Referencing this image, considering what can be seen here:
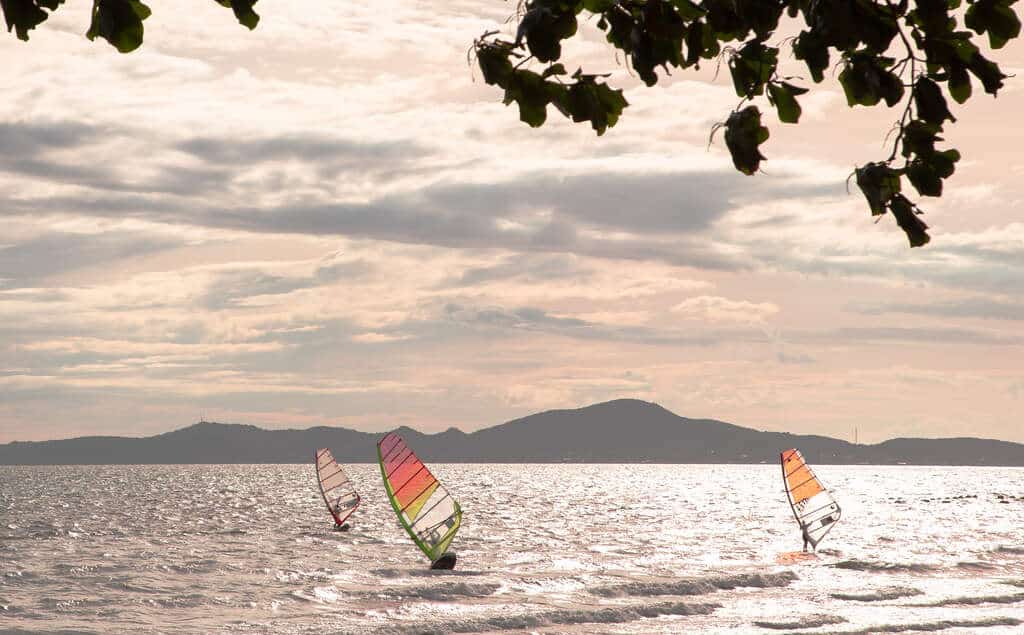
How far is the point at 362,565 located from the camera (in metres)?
35.4

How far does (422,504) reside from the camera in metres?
33.8

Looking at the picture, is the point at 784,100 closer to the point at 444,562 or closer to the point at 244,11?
the point at 244,11

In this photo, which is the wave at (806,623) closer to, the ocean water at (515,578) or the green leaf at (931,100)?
the ocean water at (515,578)

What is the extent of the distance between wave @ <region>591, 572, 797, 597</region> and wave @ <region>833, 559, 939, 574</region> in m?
3.37

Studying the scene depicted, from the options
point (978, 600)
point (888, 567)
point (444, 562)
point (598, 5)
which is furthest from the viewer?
point (888, 567)

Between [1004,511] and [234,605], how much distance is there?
2450 inches

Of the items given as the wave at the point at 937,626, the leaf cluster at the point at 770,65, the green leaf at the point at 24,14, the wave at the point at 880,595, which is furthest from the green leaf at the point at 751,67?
the wave at the point at 880,595

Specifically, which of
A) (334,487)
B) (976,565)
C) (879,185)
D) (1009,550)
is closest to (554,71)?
(879,185)

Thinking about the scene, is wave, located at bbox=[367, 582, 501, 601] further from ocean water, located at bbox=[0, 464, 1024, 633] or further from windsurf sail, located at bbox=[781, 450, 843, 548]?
windsurf sail, located at bbox=[781, 450, 843, 548]

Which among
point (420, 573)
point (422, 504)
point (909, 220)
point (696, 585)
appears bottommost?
point (420, 573)

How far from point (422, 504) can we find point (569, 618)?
34.7ft

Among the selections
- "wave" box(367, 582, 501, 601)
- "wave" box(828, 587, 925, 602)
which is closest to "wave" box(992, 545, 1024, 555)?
"wave" box(828, 587, 925, 602)

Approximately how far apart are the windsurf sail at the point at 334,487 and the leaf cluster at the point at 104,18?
49.2 meters

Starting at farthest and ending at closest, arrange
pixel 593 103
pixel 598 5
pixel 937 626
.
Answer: pixel 937 626 < pixel 598 5 < pixel 593 103
